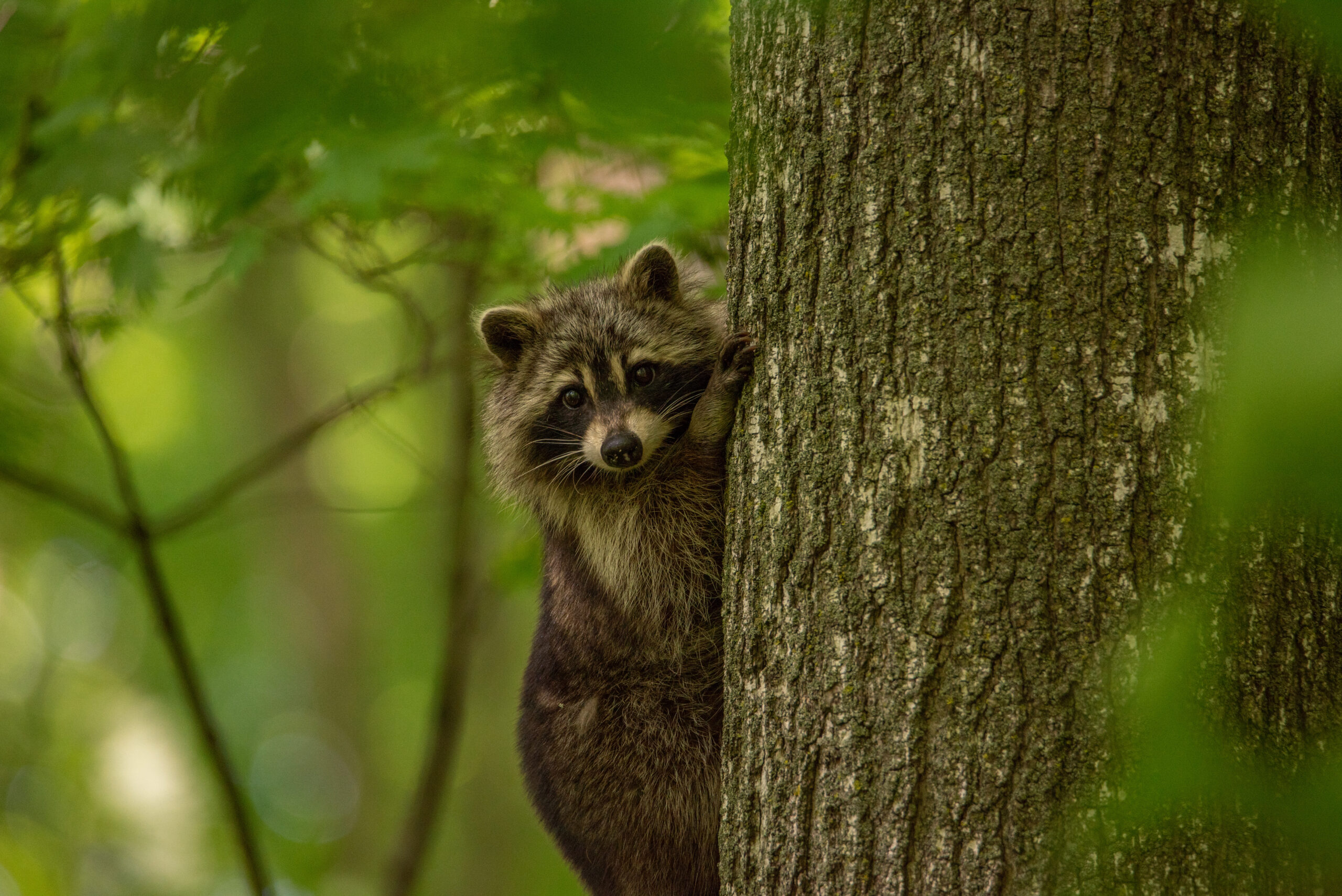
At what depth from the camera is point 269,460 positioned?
5020 millimetres

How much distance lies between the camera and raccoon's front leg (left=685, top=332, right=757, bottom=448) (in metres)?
2.58

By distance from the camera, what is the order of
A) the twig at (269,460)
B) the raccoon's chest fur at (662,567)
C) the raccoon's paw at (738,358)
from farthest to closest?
the twig at (269,460) < the raccoon's chest fur at (662,567) < the raccoon's paw at (738,358)

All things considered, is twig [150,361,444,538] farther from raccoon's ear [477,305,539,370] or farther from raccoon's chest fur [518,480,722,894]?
raccoon's chest fur [518,480,722,894]

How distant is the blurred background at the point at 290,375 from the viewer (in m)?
1.77

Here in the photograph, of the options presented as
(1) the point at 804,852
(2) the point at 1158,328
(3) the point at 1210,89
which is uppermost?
(3) the point at 1210,89

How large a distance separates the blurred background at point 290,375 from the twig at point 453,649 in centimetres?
3

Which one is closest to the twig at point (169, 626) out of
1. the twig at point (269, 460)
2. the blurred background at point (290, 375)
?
the blurred background at point (290, 375)

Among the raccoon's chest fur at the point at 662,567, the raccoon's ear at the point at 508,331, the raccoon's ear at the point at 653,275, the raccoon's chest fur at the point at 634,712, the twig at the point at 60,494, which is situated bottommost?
the raccoon's chest fur at the point at 634,712

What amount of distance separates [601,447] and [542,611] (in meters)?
0.73

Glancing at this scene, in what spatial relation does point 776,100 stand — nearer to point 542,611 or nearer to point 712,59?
point 712,59

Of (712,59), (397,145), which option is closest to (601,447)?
(397,145)

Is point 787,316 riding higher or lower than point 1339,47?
higher

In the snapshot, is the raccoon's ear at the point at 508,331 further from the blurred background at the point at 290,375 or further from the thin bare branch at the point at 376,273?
the thin bare branch at the point at 376,273

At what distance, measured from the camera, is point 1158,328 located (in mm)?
1892
